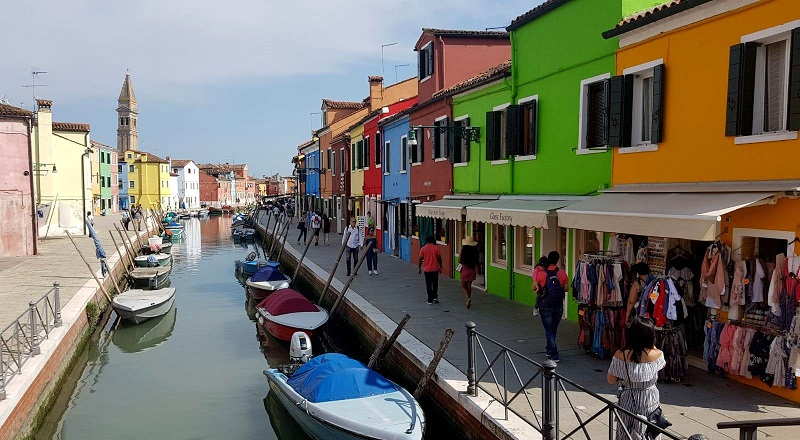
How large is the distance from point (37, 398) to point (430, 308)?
304 inches

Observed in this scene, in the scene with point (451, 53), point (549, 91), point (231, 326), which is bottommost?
point (231, 326)

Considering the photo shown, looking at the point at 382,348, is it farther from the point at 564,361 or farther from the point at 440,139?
the point at 440,139

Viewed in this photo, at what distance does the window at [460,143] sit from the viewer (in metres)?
16.4

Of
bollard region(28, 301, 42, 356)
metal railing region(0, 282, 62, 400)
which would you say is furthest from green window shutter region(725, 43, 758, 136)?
bollard region(28, 301, 42, 356)

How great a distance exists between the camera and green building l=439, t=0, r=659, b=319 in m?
11.0

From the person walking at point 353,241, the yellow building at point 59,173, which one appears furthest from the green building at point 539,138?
the yellow building at point 59,173

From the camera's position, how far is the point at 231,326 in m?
18.3

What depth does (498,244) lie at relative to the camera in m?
15.2

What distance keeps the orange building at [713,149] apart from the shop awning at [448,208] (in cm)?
467

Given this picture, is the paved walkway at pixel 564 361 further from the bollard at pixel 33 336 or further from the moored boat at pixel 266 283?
the bollard at pixel 33 336

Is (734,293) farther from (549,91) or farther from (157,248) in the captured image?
(157,248)

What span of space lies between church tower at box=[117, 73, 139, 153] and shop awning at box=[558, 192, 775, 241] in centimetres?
10310

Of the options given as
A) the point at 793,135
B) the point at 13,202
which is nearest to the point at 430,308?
the point at 793,135

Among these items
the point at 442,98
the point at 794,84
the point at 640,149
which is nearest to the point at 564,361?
the point at 640,149
